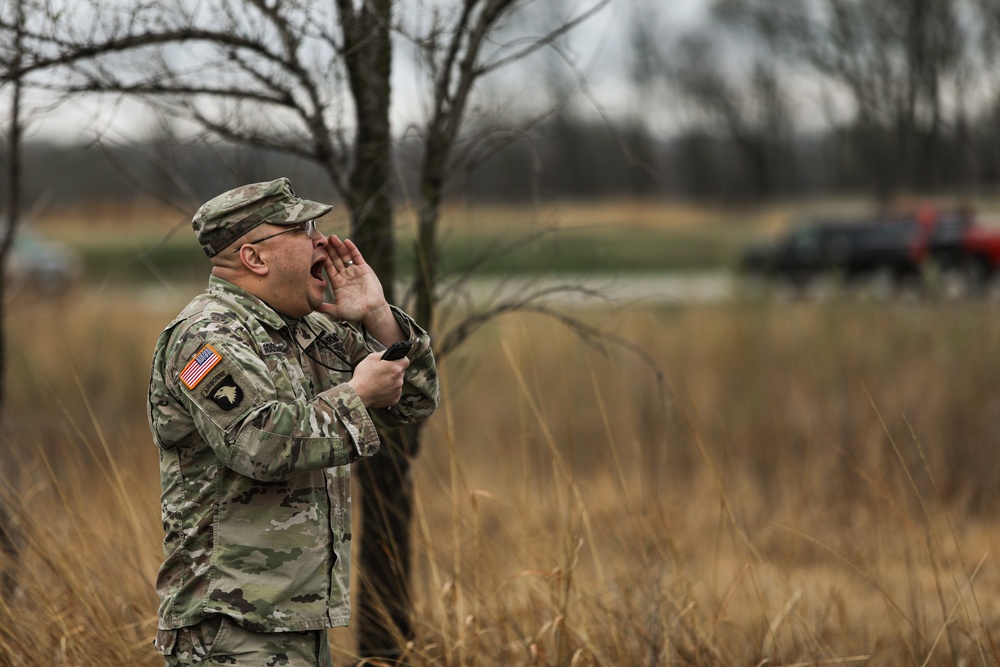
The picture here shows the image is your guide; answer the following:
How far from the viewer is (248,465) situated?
194 cm

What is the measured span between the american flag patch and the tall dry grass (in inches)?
43.0

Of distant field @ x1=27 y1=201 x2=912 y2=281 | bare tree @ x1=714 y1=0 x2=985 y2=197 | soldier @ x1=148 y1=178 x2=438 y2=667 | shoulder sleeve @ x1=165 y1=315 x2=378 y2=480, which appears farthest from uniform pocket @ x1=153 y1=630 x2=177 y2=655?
bare tree @ x1=714 y1=0 x2=985 y2=197

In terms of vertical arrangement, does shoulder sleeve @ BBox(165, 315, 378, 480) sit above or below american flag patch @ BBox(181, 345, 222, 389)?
below

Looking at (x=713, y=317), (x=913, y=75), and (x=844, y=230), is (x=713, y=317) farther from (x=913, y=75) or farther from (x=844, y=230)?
(x=844, y=230)

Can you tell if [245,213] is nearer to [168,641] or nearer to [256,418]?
[256,418]

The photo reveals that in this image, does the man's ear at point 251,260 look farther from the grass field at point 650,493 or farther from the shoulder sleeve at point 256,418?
the grass field at point 650,493

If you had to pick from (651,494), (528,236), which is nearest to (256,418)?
(528,236)

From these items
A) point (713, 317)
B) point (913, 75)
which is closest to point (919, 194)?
point (913, 75)

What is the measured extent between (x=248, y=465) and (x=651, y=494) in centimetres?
223

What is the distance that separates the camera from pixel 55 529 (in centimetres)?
361

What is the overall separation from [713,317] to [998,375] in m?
1.92

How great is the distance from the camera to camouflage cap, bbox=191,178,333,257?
2.10 m

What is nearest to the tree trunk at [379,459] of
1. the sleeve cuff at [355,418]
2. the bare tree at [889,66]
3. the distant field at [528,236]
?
the distant field at [528,236]

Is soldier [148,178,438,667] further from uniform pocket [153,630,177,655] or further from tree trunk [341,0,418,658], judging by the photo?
tree trunk [341,0,418,658]
